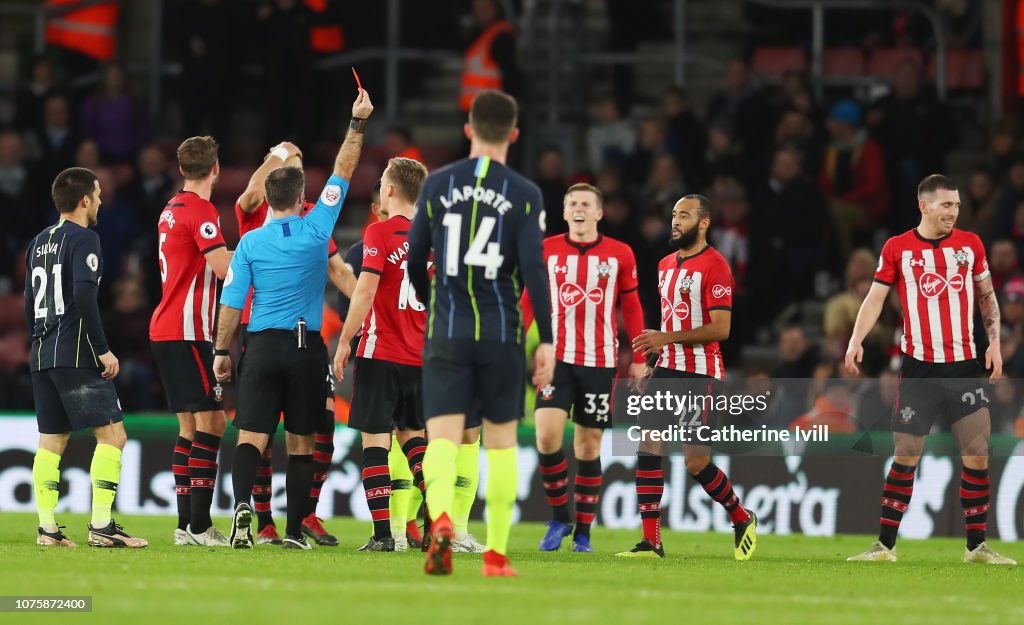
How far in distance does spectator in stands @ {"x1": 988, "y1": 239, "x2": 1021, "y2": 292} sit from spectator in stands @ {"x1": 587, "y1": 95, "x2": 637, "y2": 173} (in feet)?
14.2

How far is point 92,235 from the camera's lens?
10047 mm

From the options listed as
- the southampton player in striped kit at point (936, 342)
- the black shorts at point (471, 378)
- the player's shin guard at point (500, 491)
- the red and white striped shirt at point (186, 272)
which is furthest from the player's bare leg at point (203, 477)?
the southampton player in striped kit at point (936, 342)


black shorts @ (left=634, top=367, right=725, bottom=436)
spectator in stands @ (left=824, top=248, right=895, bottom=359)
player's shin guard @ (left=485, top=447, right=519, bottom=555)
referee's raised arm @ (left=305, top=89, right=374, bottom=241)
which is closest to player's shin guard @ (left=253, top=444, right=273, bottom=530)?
referee's raised arm @ (left=305, top=89, right=374, bottom=241)

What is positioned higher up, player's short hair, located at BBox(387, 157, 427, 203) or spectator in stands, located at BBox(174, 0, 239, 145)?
spectator in stands, located at BBox(174, 0, 239, 145)

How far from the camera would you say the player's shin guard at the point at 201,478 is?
10312 mm

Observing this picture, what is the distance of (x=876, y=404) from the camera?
14.9 meters

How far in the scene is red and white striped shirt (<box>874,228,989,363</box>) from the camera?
10695mm

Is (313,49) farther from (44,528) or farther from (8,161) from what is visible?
(44,528)

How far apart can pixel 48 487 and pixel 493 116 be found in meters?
3.87

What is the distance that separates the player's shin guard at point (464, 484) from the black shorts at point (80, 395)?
6.77 ft

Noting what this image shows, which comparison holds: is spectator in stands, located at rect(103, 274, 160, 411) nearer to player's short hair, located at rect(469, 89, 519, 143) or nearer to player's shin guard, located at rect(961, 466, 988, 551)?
player's shin guard, located at rect(961, 466, 988, 551)

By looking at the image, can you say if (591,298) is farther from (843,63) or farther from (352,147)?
(843,63)

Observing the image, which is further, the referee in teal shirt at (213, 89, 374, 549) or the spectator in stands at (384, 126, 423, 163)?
the spectator in stands at (384, 126, 423, 163)

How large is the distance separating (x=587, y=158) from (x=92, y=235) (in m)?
10.3
